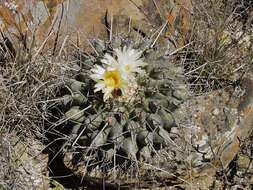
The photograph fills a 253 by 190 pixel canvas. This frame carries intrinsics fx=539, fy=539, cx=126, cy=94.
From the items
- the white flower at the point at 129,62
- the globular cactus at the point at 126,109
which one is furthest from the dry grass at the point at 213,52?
the white flower at the point at 129,62

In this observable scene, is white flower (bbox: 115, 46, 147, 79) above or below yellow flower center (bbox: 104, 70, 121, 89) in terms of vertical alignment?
above

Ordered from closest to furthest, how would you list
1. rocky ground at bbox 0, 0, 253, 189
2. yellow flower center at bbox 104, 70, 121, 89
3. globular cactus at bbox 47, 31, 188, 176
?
yellow flower center at bbox 104, 70, 121, 89
globular cactus at bbox 47, 31, 188, 176
rocky ground at bbox 0, 0, 253, 189

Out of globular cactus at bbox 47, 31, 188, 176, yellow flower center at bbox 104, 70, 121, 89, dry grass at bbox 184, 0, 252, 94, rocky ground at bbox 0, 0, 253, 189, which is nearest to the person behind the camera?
yellow flower center at bbox 104, 70, 121, 89

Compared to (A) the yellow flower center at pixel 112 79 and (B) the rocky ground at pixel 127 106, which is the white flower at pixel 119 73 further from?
(B) the rocky ground at pixel 127 106

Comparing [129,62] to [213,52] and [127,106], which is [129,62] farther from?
[213,52]

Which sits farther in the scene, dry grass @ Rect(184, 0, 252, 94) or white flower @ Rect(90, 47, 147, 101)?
dry grass @ Rect(184, 0, 252, 94)

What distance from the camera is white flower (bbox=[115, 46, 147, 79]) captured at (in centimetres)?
306

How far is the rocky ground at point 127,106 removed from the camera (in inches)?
130

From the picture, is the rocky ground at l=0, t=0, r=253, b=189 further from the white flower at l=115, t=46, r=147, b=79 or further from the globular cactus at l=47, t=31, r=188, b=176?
the white flower at l=115, t=46, r=147, b=79

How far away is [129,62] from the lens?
3090 mm

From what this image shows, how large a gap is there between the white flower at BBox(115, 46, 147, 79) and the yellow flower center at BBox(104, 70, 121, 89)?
4cm

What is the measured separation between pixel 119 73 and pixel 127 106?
226 mm

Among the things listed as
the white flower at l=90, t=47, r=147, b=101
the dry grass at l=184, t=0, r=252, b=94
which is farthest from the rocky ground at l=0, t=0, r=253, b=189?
the white flower at l=90, t=47, r=147, b=101

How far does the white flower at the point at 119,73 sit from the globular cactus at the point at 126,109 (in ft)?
0.10
